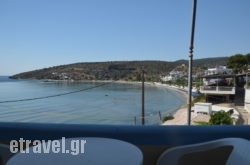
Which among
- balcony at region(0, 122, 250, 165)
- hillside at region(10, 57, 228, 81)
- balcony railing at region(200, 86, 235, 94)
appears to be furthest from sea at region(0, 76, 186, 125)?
hillside at region(10, 57, 228, 81)

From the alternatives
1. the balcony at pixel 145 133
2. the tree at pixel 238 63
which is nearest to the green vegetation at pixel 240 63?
the tree at pixel 238 63

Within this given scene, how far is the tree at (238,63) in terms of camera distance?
171 feet

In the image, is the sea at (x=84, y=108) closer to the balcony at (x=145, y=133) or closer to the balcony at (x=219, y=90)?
the balcony at (x=145, y=133)

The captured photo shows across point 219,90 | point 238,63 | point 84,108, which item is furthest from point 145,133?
point 238,63

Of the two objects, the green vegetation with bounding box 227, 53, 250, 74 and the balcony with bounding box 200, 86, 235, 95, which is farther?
the green vegetation with bounding box 227, 53, 250, 74

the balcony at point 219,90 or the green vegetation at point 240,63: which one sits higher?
the green vegetation at point 240,63

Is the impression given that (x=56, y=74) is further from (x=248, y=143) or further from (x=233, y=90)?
(x=248, y=143)

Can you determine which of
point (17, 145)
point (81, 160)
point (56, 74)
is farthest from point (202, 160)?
point (56, 74)

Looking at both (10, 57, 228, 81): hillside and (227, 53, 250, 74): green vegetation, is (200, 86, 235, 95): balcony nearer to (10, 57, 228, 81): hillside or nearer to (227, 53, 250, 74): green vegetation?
(227, 53, 250, 74): green vegetation

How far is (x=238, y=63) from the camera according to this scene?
175 ft

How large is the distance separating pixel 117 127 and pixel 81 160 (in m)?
0.81

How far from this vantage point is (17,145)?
92.9 inches

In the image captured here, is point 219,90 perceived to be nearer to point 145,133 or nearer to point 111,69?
point 145,133

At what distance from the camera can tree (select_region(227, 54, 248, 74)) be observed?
52.1 meters
